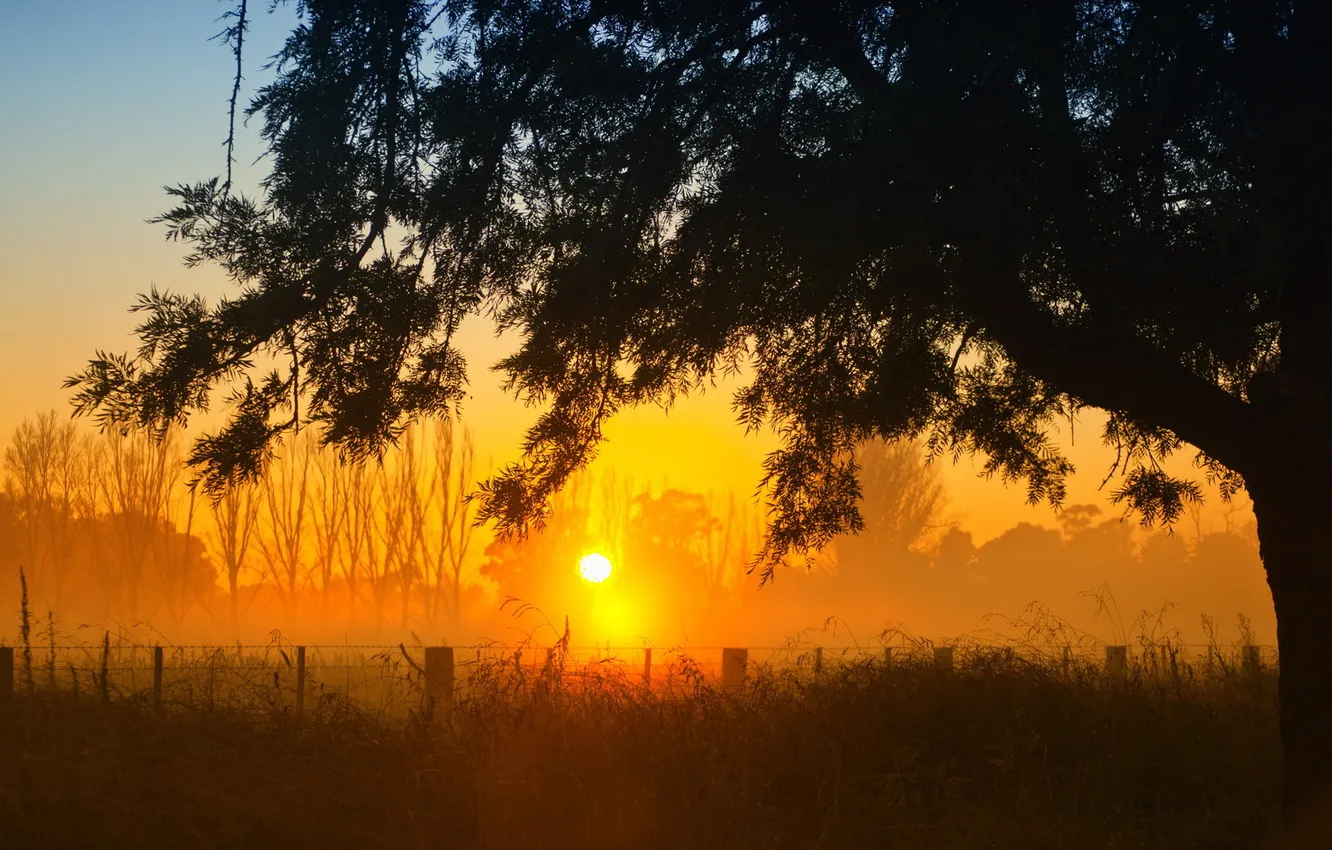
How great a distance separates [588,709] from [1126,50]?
534 centimetres

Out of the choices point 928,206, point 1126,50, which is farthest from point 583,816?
point 1126,50

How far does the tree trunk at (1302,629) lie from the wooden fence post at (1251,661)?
467 cm

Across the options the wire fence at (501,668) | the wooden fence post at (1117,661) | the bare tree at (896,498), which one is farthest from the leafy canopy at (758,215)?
the bare tree at (896,498)

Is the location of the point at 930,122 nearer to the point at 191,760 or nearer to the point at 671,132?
the point at 671,132

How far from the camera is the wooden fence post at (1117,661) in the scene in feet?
30.2

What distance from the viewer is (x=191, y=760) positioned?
592 cm

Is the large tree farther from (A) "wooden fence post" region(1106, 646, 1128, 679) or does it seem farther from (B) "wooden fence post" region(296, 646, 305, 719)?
(A) "wooden fence post" region(1106, 646, 1128, 679)

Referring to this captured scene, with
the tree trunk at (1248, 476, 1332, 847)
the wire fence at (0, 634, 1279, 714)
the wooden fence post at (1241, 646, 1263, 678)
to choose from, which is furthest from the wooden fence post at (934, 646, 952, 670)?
the wooden fence post at (1241, 646, 1263, 678)

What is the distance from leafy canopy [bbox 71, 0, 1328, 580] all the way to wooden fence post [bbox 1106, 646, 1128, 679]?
121 inches

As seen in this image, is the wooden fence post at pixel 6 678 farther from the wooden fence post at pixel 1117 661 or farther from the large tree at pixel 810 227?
the wooden fence post at pixel 1117 661

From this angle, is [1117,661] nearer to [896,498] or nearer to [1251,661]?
[1251,661]

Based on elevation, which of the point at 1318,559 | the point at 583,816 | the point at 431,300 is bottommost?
the point at 583,816

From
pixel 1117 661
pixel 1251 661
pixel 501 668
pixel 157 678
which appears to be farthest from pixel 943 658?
pixel 157 678

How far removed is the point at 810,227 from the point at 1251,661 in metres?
7.86
